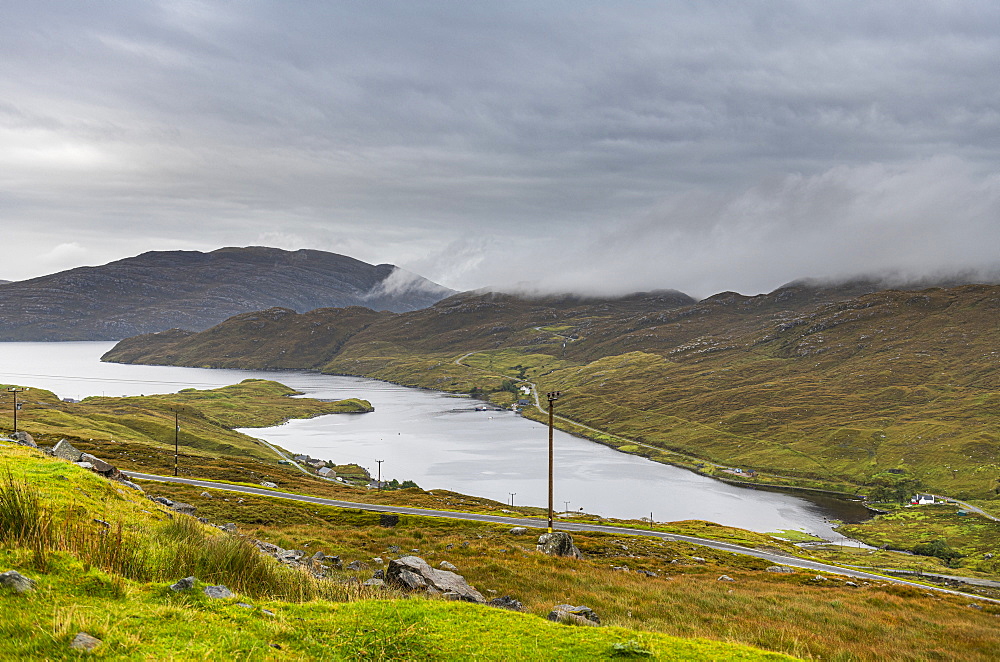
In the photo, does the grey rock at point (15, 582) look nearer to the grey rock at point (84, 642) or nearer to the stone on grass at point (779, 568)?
the grey rock at point (84, 642)

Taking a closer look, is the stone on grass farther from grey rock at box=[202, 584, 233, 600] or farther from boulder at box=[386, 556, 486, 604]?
grey rock at box=[202, 584, 233, 600]

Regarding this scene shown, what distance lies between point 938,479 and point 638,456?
75596mm

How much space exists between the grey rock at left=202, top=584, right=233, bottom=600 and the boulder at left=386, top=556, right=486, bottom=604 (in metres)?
6.96

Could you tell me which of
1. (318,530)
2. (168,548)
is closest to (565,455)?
(318,530)

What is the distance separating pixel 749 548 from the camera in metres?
57.1

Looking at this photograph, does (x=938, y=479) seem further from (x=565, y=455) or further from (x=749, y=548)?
(x=749, y=548)

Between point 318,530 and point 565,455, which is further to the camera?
point 565,455

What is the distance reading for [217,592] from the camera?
9.32 meters

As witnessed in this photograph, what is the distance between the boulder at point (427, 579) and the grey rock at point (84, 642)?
9806mm

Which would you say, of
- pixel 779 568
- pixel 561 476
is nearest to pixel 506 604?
pixel 779 568

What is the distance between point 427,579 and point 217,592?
8.35m

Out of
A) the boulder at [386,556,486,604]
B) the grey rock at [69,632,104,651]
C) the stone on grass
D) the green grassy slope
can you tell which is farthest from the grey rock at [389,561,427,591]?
the stone on grass

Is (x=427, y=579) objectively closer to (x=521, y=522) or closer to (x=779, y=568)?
(x=521, y=522)

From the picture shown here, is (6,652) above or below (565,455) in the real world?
above
